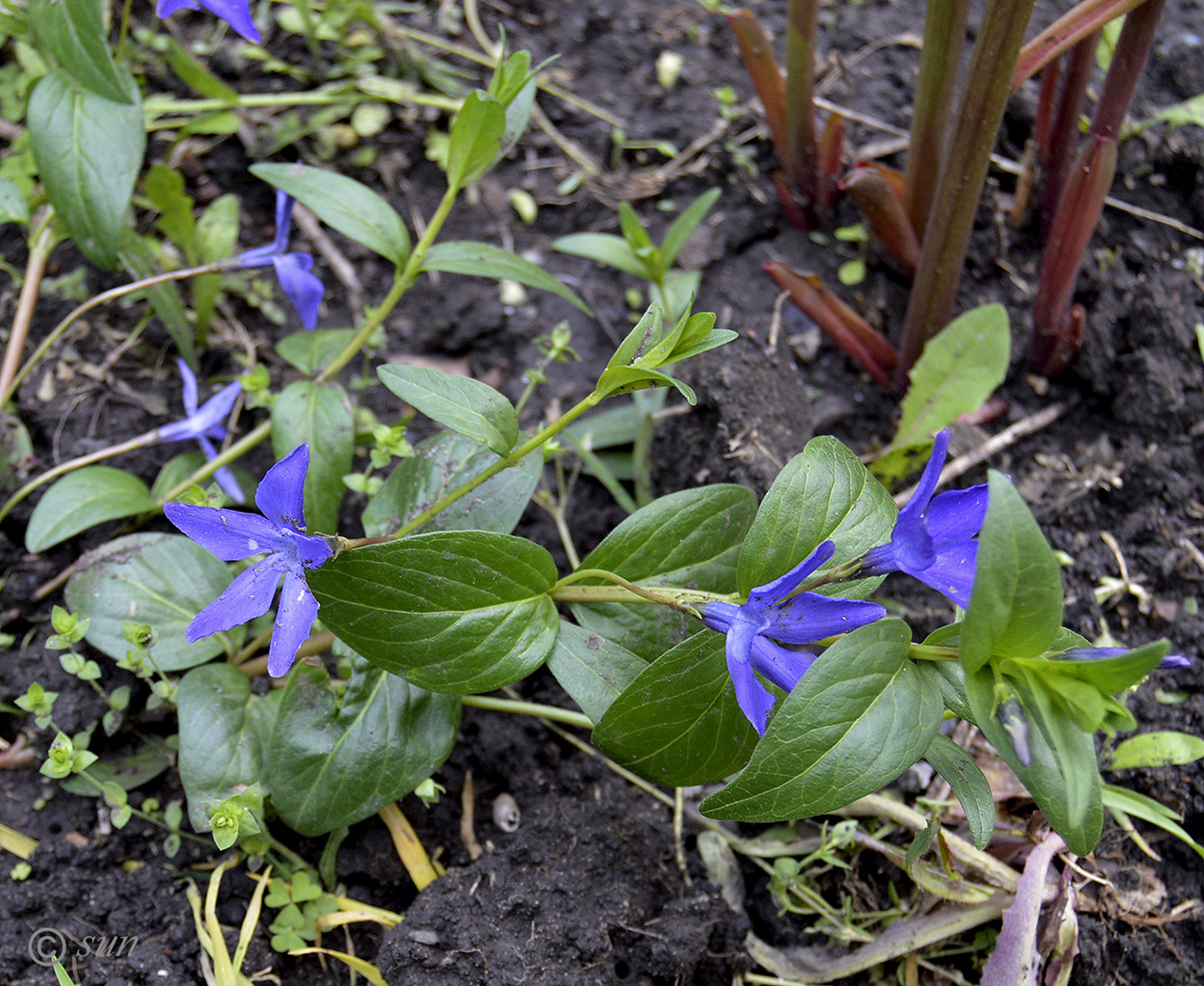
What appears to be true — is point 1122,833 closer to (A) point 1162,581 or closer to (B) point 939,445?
(A) point 1162,581

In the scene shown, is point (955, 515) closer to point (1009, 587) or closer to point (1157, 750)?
point (1009, 587)

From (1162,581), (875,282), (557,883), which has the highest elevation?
(875,282)

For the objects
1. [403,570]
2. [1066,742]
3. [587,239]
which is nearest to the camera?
[1066,742]

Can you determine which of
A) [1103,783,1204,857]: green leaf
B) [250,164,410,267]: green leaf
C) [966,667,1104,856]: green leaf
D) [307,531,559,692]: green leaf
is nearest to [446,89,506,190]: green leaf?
[250,164,410,267]: green leaf

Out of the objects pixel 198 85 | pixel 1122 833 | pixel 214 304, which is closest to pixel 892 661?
pixel 1122 833

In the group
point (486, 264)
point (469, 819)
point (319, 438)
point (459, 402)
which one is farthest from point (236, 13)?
point (469, 819)

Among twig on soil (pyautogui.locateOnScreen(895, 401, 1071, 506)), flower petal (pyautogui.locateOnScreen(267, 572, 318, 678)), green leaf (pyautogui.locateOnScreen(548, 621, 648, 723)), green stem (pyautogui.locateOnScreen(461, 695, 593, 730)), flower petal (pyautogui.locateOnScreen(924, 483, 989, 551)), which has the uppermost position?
flower petal (pyautogui.locateOnScreen(924, 483, 989, 551))

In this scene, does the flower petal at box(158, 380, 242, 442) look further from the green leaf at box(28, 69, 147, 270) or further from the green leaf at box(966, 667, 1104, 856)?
the green leaf at box(966, 667, 1104, 856)
